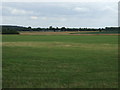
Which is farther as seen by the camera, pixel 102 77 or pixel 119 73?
pixel 119 73

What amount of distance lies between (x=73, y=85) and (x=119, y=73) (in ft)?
8.87

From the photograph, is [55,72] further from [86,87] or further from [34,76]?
[86,87]

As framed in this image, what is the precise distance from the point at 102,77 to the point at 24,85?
9.55 ft

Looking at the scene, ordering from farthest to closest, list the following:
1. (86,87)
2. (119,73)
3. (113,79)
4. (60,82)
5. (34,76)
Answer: (119,73) < (34,76) < (113,79) < (60,82) < (86,87)

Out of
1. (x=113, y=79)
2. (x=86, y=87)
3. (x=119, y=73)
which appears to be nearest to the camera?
(x=86, y=87)

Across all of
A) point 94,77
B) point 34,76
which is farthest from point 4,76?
point 94,77

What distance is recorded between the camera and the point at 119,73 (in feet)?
27.9

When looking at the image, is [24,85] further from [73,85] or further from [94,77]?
[94,77]

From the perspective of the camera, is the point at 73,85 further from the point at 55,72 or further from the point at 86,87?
the point at 55,72

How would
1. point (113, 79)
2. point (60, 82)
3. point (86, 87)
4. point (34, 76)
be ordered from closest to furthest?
point (86, 87) < point (60, 82) < point (113, 79) < point (34, 76)

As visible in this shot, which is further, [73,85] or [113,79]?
[113,79]

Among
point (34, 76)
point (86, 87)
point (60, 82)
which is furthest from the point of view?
point (34, 76)

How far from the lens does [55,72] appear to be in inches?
340

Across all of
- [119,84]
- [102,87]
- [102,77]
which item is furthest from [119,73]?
[102,87]
